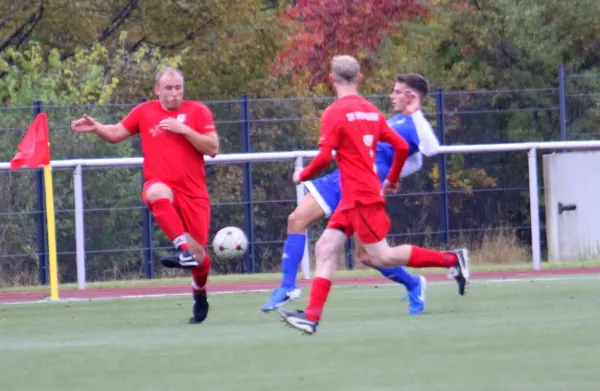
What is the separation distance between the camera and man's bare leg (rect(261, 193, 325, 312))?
10.4m

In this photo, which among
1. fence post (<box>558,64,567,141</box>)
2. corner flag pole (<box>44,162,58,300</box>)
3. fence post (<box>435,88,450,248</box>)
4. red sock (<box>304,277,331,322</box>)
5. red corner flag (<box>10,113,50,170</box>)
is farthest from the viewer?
fence post (<box>558,64,567,141</box>)

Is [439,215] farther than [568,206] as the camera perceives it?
Yes

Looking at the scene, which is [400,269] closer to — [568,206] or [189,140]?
[189,140]

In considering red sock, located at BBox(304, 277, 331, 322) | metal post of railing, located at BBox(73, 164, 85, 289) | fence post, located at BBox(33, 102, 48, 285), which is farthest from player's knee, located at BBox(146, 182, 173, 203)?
fence post, located at BBox(33, 102, 48, 285)

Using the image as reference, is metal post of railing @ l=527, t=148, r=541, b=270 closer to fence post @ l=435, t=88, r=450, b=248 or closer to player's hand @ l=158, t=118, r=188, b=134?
fence post @ l=435, t=88, r=450, b=248

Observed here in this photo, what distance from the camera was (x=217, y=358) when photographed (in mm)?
7766

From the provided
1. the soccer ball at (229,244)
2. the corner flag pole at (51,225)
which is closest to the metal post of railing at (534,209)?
the soccer ball at (229,244)

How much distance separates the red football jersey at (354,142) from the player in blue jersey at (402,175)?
1.31 metres

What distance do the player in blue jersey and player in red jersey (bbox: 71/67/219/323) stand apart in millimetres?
645

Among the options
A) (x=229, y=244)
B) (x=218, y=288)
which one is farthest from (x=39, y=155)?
(x=218, y=288)

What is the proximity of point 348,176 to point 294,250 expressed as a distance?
6.23 feet

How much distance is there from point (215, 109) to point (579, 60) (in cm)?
747

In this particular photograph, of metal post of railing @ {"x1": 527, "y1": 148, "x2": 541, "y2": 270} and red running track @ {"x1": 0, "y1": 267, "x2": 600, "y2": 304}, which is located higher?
metal post of railing @ {"x1": 527, "y1": 148, "x2": 541, "y2": 270}

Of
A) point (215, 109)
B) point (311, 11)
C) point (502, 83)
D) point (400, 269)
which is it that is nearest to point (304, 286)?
point (400, 269)
